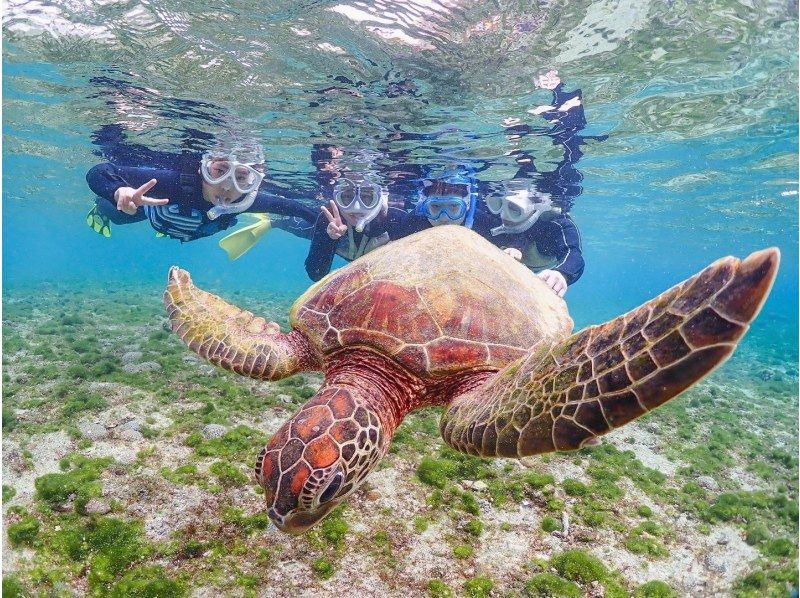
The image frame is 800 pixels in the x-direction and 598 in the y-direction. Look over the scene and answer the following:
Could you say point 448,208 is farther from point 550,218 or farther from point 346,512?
point 346,512

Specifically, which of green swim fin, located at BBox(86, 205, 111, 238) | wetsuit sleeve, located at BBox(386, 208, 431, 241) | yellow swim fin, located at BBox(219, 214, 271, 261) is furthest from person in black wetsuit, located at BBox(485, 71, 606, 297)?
green swim fin, located at BBox(86, 205, 111, 238)

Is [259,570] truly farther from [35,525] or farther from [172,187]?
[172,187]

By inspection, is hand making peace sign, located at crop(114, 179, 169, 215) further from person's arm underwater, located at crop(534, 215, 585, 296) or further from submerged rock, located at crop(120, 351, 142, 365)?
person's arm underwater, located at crop(534, 215, 585, 296)

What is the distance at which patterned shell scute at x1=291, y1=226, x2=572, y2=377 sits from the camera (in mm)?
3262

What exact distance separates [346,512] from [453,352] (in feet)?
6.29

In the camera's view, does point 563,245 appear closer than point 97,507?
No

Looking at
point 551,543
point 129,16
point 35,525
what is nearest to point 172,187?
point 129,16

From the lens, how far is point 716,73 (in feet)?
29.0

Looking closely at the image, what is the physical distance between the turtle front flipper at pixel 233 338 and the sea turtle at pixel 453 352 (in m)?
0.02

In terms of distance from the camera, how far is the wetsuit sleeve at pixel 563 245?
8562mm

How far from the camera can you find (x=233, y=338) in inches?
159

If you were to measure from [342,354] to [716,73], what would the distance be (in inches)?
403

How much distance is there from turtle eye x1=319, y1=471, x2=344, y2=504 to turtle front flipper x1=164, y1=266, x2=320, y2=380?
5.42 ft

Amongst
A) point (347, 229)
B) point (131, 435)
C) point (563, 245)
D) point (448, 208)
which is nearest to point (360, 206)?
point (347, 229)
